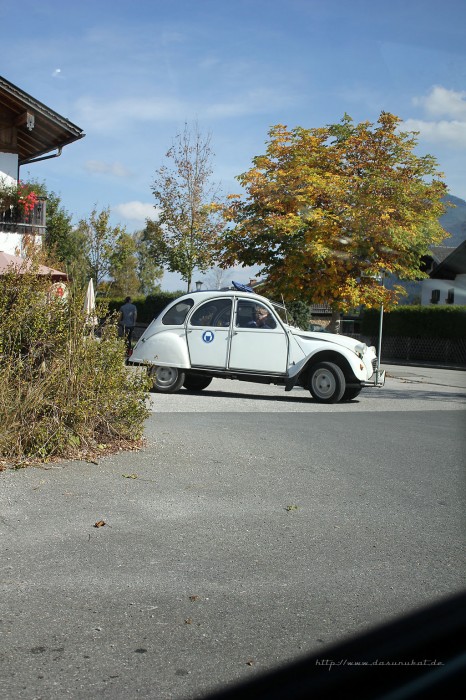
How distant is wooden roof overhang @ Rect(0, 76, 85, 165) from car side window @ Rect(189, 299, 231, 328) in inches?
473

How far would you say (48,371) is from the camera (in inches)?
286

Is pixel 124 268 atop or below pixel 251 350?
atop

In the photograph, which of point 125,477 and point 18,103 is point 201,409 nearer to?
point 125,477

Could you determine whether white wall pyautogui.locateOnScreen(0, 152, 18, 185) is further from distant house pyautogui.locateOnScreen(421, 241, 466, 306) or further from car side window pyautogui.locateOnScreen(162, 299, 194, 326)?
distant house pyautogui.locateOnScreen(421, 241, 466, 306)

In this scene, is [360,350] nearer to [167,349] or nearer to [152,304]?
[167,349]

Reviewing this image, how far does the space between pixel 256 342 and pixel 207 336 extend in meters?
0.87

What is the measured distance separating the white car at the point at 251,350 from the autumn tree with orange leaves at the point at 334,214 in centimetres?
803

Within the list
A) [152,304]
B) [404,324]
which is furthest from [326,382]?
[152,304]

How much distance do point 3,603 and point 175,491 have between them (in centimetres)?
255

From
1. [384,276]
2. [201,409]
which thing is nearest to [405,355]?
[384,276]

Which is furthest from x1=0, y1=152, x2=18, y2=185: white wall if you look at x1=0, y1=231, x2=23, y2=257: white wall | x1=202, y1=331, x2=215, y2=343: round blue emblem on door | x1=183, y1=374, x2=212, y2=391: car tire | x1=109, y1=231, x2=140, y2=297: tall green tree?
x1=109, y1=231, x2=140, y2=297: tall green tree

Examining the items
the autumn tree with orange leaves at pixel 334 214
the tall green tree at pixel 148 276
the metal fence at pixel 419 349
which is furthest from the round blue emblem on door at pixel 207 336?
the tall green tree at pixel 148 276

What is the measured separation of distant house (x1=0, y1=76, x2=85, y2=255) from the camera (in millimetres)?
23328

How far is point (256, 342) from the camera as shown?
46.4ft
